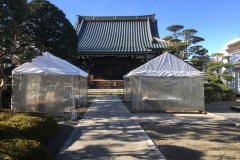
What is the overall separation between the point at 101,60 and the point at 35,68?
47.9 ft

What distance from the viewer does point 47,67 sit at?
415 inches

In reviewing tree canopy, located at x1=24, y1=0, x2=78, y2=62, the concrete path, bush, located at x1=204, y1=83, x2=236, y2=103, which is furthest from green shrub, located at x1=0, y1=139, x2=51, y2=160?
bush, located at x1=204, y1=83, x2=236, y2=103

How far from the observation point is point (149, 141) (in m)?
6.52

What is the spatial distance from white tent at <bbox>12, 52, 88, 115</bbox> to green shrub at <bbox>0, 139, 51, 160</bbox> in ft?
20.2

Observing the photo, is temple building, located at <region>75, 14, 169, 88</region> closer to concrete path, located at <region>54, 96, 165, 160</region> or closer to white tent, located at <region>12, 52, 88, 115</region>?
white tent, located at <region>12, 52, 88, 115</region>

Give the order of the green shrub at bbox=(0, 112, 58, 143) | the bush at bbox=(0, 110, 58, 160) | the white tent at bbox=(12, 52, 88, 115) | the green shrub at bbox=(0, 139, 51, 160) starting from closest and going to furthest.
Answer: the green shrub at bbox=(0, 139, 51, 160)
the bush at bbox=(0, 110, 58, 160)
the green shrub at bbox=(0, 112, 58, 143)
the white tent at bbox=(12, 52, 88, 115)

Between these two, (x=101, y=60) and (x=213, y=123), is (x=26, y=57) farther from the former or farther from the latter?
(x=101, y=60)

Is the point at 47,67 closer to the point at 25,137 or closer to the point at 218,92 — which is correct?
the point at 25,137

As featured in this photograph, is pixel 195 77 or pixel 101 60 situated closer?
pixel 195 77

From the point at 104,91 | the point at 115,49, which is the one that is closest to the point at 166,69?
the point at 104,91

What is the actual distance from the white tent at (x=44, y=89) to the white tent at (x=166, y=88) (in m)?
3.27

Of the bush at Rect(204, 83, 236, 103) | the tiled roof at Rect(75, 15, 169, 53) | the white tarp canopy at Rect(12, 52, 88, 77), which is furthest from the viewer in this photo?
the tiled roof at Rect(75, 15, 169, 53)

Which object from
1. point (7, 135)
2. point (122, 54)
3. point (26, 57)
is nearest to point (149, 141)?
point (7, 135)

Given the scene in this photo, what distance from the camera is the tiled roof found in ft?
80.4
